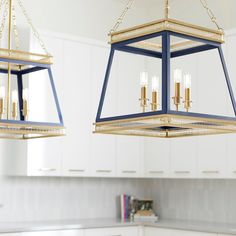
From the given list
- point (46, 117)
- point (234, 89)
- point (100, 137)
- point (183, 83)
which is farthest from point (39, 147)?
point (234, 89)

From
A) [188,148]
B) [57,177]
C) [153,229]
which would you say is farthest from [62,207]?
[188,148]

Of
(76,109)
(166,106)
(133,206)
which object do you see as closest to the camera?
(166,106)

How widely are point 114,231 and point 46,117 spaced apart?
1.23m

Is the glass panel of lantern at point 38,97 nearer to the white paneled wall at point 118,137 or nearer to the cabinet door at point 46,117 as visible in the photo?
the cabinet door at point 46,117

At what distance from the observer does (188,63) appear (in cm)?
582

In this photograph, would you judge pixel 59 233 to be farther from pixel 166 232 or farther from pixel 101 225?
pixel 166 232

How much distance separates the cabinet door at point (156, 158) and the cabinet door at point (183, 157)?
89 mm

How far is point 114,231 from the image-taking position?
5.64 m

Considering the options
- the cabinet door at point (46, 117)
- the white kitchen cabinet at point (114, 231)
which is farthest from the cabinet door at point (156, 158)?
the cabinet door at point (46, 117)

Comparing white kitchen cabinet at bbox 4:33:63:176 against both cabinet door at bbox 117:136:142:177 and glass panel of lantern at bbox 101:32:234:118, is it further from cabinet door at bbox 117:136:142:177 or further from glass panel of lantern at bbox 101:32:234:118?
cabinet door at bbox 117:136:142:177

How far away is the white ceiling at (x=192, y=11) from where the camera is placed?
595 cm

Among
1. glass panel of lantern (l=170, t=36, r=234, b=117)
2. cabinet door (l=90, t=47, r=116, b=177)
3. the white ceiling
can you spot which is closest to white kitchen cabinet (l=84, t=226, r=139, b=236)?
cabinet door (l=90, t=47, r=116, b=177)

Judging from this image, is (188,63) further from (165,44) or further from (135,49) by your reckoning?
(165,44)

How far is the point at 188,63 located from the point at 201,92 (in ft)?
1.13
